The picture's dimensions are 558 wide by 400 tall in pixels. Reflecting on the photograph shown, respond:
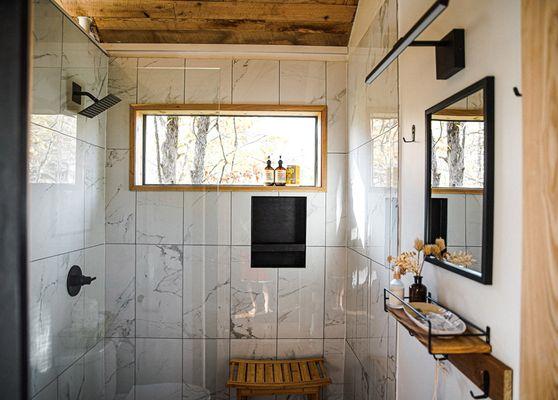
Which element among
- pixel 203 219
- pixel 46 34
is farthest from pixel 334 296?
pixel 46 34

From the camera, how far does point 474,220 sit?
1.18 metres

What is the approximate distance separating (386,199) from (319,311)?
112 centimetres

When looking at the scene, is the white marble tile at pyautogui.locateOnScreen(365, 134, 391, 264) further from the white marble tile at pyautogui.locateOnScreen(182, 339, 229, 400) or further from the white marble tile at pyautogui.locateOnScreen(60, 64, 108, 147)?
the white marble tile at pyautogui.locateOnScreen(60, 64, 108, 147)


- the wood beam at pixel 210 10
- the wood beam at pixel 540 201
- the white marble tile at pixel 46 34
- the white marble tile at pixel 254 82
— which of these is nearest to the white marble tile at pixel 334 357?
the white marble tile at pixel 254 82

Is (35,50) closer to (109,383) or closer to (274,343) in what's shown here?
(109,383)

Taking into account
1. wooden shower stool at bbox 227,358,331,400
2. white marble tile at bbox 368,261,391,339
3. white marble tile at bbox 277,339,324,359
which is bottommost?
wooden shower stool at bbox 227,358,331,400

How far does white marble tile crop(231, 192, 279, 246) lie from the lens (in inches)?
106

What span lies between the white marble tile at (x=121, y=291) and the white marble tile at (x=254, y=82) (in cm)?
130

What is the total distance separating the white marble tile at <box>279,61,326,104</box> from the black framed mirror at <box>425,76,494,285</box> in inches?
53.6

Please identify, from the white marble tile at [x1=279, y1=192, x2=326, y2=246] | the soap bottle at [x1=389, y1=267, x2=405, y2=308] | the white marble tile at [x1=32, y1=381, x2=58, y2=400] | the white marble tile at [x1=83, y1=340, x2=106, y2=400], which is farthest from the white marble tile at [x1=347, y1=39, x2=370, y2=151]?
the white marble tile at [x1=32, y1=381, x2=58, y2=400]

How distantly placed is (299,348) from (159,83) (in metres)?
1.85

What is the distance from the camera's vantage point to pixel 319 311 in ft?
9.00

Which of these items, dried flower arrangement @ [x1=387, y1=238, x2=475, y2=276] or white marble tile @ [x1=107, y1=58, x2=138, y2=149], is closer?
dried flower arrangement @ [x1=387, y1=238, x2=475, y2=276]

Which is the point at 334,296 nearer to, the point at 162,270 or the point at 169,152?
the point at 162,270
